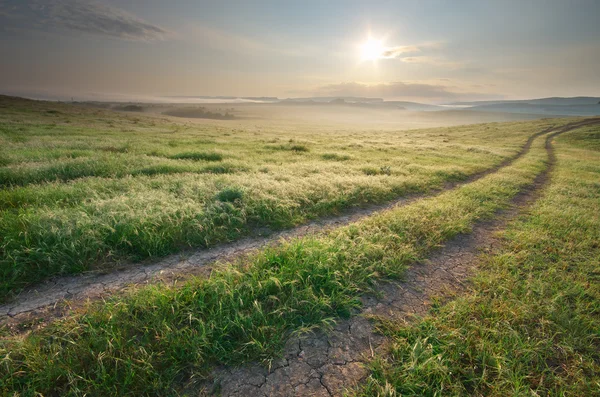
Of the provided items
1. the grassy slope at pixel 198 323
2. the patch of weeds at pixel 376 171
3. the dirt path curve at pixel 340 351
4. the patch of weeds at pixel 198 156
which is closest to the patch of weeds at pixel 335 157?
the patch of weeds at pixel 376 171

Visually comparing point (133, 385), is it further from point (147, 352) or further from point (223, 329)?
point (223, 329)

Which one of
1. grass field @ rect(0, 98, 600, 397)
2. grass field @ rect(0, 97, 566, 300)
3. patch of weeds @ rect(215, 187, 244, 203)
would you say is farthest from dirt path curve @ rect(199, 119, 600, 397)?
patch of weeds @ rect(215, 187, 244, 203)

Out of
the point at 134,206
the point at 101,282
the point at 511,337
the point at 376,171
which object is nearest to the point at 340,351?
the point at 511,337

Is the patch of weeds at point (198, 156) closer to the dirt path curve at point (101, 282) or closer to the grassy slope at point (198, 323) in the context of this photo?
the dirt path curve at point (101, 282)

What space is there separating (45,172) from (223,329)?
36.5 ft

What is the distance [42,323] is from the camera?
10.9 ft

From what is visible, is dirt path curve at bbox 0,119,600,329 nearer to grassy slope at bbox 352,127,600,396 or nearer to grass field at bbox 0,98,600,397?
grass field at bbox 0,98,600,397

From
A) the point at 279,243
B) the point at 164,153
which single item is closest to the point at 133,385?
the point at 279,243

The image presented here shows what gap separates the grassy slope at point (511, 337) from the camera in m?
2.91

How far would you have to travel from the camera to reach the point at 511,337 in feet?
11.4

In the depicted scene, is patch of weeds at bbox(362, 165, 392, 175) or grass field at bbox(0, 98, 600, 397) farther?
patch of weeds at bbox(362, 165, 392, 175)

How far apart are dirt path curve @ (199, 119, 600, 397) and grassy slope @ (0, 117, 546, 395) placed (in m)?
0.18

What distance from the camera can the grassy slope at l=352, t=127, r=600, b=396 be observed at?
2908 millimetres

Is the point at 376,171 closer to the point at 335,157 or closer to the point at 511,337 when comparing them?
the point at 335,157
